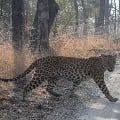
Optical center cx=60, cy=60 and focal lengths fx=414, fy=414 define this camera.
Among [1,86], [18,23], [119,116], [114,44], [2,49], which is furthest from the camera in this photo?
[114,44]

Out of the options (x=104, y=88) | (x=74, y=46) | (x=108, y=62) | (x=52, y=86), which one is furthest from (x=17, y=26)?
(x=104, y=88)

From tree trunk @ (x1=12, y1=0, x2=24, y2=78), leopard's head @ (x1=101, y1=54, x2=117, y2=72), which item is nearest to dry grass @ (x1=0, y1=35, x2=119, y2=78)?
tree trunk @ (x1=12, y1=0, x2=24, y2=78)

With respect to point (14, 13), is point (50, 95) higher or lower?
lower

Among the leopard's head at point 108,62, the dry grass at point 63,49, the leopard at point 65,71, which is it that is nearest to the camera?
the leopard at point 65,71

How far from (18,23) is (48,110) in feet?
21.4

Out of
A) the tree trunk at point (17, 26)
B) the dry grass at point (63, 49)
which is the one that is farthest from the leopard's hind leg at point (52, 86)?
the tree trunk at point (17, 26)

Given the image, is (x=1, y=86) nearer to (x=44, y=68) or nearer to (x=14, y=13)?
(x=44, y=68)

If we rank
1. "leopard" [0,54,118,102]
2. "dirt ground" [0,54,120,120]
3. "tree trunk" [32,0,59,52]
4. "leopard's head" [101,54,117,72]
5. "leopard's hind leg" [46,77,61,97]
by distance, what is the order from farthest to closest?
"tree trunk" [32,0,59,52] < "leopard's head" [101,54,117,72] < "leopard's hind leg" [46,77,61,97] < "leopard" [0,54,118,102] < "dirt ground" [0,54,120,120]

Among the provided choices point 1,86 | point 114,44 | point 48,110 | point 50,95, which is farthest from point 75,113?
point 114,44

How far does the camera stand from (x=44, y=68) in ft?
30.1

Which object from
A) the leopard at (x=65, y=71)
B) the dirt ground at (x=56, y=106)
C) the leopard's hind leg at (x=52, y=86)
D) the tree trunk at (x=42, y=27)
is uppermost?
the tree trunk at (x=42, y=27)

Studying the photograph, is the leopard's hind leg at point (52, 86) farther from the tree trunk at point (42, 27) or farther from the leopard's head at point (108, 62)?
the tree trunk at point (42, 27)

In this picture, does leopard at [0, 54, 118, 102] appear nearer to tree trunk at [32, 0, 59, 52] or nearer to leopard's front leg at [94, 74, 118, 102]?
leopard's front leg at [94, 74, 118, 102]

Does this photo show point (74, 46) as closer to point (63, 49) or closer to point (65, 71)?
point (63, 49)
